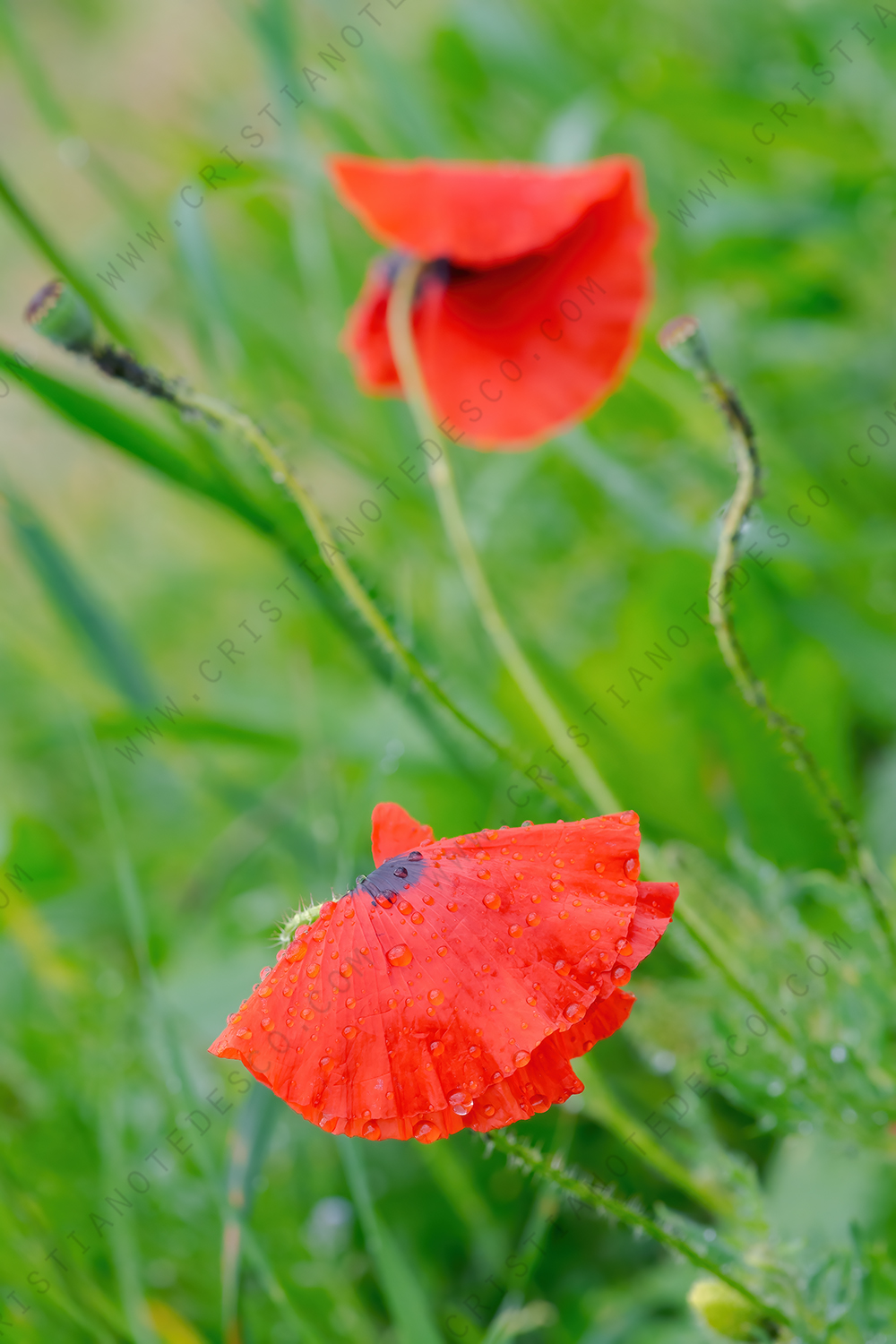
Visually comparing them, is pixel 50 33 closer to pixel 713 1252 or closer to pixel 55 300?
pixel 55 300

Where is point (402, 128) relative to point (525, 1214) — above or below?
above

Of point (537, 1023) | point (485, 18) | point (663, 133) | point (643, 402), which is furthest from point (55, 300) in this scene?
point (663, 133)

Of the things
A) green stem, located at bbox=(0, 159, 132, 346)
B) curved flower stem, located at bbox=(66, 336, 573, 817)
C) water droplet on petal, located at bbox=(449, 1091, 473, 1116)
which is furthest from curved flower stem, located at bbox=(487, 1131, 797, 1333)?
green stem, located at bbox=(0, 159, 132, 346)

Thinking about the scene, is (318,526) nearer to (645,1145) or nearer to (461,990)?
(461,990)

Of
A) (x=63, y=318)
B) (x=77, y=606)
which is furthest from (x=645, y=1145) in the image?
(x=77, y=606)

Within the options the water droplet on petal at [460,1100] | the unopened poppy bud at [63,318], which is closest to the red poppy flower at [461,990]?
the water droplet on petal at [460,1100]

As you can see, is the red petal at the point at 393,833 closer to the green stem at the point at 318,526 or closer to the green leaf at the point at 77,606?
the green stem at the point at 318,526

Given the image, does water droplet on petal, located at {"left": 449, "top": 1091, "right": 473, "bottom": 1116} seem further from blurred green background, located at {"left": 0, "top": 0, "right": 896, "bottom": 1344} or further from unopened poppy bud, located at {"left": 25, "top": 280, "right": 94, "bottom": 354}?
unopened poppy bud, located at {"left": 25, "top": 280, "right": 94, "bottom": 354}
